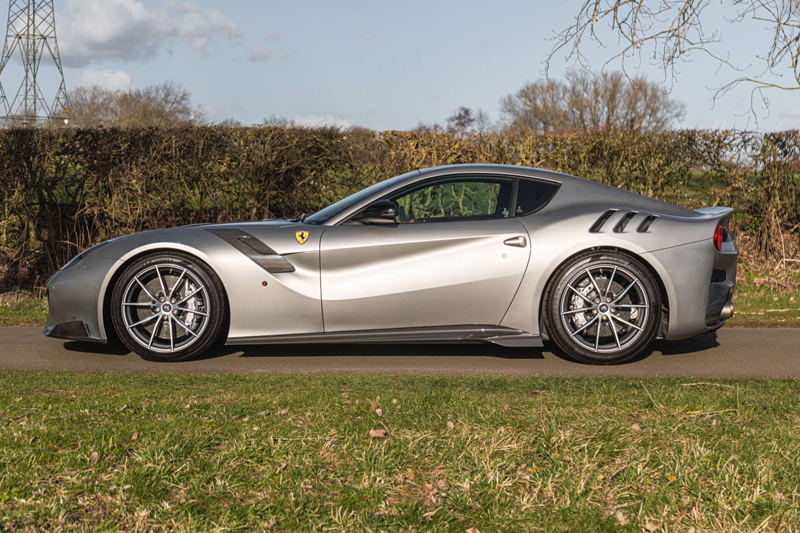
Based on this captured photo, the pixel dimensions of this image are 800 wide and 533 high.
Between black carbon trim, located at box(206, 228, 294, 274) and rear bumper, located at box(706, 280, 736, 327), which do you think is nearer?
black carbon trim, located at box(206, 228, 294, 274)

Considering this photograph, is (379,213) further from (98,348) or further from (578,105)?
(578,105)

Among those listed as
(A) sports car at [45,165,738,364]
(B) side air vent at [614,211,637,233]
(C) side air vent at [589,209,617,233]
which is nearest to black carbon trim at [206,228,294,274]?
(A) sports car at [45,165,738,364]

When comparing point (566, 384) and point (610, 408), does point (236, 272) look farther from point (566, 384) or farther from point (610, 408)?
point (610, 408)

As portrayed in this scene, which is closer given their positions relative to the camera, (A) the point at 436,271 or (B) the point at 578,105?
(A) the point at 436,271

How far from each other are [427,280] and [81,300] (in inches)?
110

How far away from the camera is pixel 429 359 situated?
6020 millimetres

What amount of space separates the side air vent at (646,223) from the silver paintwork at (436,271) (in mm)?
33

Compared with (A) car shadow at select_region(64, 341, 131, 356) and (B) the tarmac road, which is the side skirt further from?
(A) car shadow at select_region(64, 341, 131, 356)

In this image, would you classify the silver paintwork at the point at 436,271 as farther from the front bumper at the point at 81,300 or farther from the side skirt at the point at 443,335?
the front bumper at the point at 81,300

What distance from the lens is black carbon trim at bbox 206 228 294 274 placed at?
563 centimetres

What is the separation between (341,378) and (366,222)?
51.6 inches

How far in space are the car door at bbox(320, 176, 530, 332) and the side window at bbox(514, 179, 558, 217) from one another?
0.81 feet

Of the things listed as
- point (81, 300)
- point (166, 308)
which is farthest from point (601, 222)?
point (81, 300)

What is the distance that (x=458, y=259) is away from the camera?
5.58m
